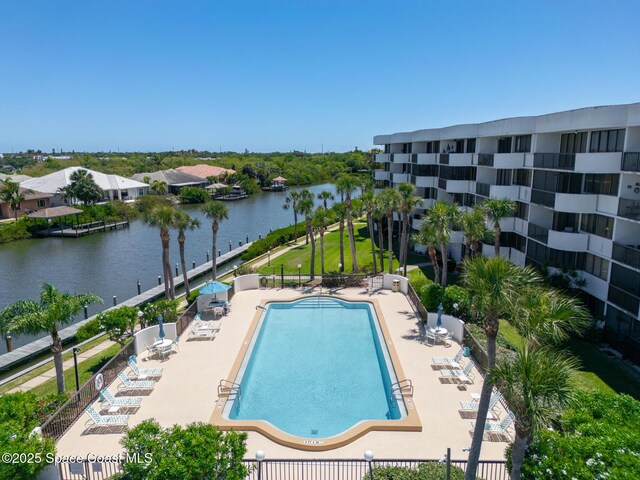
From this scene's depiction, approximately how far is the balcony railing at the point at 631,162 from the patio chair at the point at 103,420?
75.7ft

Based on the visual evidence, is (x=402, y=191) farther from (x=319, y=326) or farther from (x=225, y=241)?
(x=225, y=241)

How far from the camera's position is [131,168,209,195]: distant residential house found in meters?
99.4

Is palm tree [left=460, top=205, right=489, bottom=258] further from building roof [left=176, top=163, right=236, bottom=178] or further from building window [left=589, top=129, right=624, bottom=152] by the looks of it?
building roof [left=176, top=163, right=236, bottom=178]

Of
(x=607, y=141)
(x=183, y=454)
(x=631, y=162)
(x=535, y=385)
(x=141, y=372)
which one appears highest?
(x=607, y=141)

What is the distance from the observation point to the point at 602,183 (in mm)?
22984

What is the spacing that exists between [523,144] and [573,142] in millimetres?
4612

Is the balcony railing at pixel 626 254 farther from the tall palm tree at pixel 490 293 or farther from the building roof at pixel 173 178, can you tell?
the building roof at pixel 173 178

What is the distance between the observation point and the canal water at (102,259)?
37812mm

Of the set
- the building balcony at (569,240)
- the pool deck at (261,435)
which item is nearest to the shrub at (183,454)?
the pool deck at (261,435)

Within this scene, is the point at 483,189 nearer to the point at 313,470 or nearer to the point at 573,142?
the point at 573,142

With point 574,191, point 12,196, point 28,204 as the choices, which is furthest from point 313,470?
point 28,204

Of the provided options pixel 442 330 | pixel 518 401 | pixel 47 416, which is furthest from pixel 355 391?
pixel 47 416

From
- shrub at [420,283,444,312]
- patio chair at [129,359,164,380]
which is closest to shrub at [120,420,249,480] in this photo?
patio chair at [129,359,164,380]

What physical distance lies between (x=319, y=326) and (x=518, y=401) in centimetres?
1663
